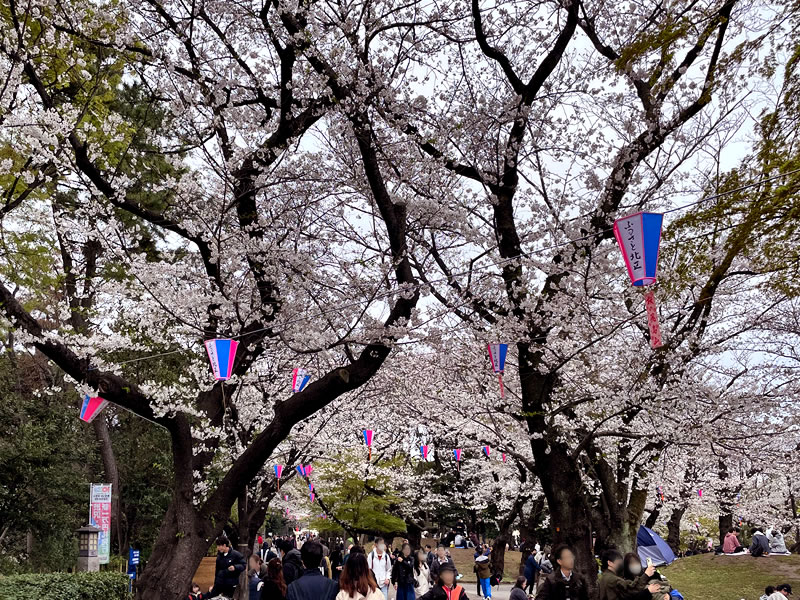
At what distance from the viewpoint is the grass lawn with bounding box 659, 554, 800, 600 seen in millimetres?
16719

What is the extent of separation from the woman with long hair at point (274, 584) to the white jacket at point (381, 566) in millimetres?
6924

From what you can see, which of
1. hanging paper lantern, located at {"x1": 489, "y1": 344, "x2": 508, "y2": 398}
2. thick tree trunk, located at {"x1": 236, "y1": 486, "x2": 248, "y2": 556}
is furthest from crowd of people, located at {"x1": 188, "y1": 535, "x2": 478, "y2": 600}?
hanging paper lantern, located at {"x1": 489, "y1": 344, "x2": 508, "y2": 398}

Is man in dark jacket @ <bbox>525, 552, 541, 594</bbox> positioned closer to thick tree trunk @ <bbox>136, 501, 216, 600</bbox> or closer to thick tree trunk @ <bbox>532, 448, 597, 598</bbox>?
thick tree trunk @ <bbox>532, 448, 597, 598</bbox>

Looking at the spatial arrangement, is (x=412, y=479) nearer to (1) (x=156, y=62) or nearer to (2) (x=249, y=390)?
(2) (x=249, y=390)

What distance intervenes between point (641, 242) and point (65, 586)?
10.9 metres

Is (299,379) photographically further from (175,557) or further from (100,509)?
(100,509)

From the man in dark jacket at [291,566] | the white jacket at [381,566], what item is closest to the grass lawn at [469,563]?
the white jacket at [381,566]

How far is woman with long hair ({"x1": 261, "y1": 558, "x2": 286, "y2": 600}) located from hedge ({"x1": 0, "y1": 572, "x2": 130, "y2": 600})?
18.0ft

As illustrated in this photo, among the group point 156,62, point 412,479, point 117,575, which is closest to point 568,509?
point 156,62

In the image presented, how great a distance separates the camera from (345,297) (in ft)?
34.4

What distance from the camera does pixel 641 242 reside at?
6.26 meters

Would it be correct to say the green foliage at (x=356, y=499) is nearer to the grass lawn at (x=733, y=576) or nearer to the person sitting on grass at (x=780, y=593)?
the grass lawn at (x=733, y=576)

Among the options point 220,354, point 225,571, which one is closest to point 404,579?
point 225,571

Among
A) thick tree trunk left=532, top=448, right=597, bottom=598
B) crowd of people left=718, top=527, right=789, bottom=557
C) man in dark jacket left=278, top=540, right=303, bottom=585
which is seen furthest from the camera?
crowd of people left=718, top=527, right=789, bottom=557
